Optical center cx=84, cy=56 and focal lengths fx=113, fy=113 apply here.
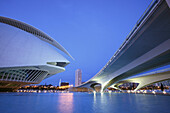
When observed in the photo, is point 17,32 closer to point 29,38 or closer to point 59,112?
point 29,38

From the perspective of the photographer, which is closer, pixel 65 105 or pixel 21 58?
pixel 65 105

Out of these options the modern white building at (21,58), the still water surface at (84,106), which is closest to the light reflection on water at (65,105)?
the still water surface at (84,106)

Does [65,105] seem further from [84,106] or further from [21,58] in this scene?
[21,58]

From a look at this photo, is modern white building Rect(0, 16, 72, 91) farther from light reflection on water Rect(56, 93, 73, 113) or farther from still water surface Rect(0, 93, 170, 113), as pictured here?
light reflection on water Rect(56, 93, 73, 113)

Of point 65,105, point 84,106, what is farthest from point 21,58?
point 84,106

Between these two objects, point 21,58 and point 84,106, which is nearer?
point 84,106

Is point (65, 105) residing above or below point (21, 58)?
below

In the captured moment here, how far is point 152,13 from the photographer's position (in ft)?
25.3

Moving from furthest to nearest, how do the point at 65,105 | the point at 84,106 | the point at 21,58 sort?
the point at 21,58, the point at 65,105, the point at 84,106

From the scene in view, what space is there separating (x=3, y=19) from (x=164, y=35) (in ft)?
152

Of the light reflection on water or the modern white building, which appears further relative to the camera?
the modern white building

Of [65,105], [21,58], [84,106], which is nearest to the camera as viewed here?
[84,106]

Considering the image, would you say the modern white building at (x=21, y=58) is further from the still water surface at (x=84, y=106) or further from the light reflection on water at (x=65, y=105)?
the light reflection on water at (x=65, y=105)

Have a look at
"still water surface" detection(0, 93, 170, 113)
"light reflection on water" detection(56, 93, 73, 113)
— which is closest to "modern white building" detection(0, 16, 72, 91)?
"still water surface" detection(0, 93, 170, 113)
